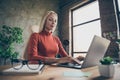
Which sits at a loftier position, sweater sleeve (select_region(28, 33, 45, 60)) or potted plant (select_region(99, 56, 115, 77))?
sweater sleeve (select_region(28, 33, 45, 60))

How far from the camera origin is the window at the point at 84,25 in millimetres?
4094

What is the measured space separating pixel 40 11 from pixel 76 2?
1.41 m

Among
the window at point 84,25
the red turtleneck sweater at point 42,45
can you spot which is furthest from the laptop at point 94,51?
the window at point 84,25

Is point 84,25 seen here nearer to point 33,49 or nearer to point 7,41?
point 7,41

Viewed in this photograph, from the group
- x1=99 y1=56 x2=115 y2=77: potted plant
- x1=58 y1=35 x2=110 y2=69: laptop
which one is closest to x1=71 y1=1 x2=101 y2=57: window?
x1=58 y1=35 x2=110 y2=69: laptop

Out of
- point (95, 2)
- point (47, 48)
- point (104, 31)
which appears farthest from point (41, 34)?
point (95, 2)

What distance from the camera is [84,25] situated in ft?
15.1

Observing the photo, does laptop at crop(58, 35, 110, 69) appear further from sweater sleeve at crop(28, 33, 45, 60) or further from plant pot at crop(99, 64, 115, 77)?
sweater sleeve at crop(28, 33, 45, 60)

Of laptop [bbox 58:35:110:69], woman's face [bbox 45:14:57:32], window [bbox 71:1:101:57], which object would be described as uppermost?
window [bbox 71:1:101:57]

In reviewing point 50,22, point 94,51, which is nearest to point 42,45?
point 50,22

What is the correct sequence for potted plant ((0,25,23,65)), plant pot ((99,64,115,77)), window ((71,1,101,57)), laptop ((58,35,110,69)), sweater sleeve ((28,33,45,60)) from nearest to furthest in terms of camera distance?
plant pot ((99,64,115,77)) → laptop ((58,35,110,69)) → sweater sleeve ((28,33,45,60)) → window ((71,1,101,57)) → potted plant ((0,25,23,65))

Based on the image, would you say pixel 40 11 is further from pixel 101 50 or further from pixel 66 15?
pixel 101 50

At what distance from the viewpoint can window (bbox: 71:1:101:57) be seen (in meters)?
4.09

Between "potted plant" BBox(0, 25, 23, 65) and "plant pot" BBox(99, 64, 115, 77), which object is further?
"potted plant" BBox(0, 25, 23, 65)
